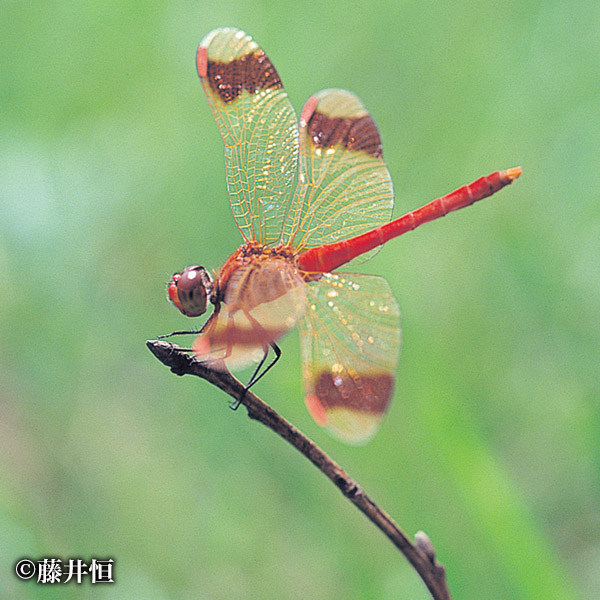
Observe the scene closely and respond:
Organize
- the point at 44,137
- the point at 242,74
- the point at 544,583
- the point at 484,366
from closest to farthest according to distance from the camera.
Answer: the point at 544,583
the point at 242,74
the point at 484,366
the point at 44,137

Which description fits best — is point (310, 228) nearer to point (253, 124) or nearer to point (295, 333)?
point (253, 124)

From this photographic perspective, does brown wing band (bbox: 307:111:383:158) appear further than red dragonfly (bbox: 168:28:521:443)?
Yes

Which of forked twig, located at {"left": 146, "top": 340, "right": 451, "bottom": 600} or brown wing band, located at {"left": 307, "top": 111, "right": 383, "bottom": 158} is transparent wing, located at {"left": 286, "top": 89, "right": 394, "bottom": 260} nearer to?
brown wing band, located at {"left": 307, "top": 111, "right": 383, "bottom": 158}

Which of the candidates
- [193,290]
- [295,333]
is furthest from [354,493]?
[295,333]

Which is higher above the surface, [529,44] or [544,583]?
[529,44]

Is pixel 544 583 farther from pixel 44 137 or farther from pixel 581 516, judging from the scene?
pixel 44 137

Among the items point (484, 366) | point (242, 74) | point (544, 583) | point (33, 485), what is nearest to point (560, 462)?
point (484, 366)

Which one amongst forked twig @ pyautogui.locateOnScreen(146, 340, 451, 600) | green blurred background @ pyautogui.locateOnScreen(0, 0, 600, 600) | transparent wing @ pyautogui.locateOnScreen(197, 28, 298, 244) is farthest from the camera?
green blurred background @ pyautogui.locateOnScreen(0, 0, 600, 600)

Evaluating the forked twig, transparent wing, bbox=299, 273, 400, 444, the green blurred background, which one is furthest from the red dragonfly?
the green blurred background
